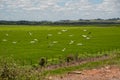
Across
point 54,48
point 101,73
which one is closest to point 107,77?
point 101,73

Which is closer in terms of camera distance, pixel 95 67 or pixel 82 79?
pixel 82 79

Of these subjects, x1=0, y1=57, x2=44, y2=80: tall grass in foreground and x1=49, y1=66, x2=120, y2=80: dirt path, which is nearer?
x1=0, y1=57, x2=44, y2=80: tall grass in foreground

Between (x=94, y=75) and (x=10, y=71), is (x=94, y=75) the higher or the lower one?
the lower one

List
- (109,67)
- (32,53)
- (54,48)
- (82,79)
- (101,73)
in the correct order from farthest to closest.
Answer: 1. (54,48)
2. (32,53)
3. (109,67)
4. (101,73)
5. (82,79)

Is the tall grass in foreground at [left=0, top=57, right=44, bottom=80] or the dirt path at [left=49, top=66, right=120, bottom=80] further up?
the tall grass in foreground at [left=0, top=57, right=44, bottom=80]

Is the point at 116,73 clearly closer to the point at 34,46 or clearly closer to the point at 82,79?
the point at 82,79

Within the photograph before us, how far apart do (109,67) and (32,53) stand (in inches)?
677

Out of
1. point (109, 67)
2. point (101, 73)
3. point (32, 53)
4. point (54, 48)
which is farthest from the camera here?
point (54, 48)

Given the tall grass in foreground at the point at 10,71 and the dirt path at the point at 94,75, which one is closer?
the tall grass in foreground at the point at 10,71

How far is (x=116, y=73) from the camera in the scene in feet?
72.1

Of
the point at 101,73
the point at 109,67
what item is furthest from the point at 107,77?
the point at 109,67

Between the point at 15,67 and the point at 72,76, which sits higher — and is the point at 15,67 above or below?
above

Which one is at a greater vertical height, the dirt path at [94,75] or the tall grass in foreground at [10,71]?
the tall grass in foreground at [10,71]

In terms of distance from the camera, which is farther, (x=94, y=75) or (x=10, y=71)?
(x=94, y=75)
